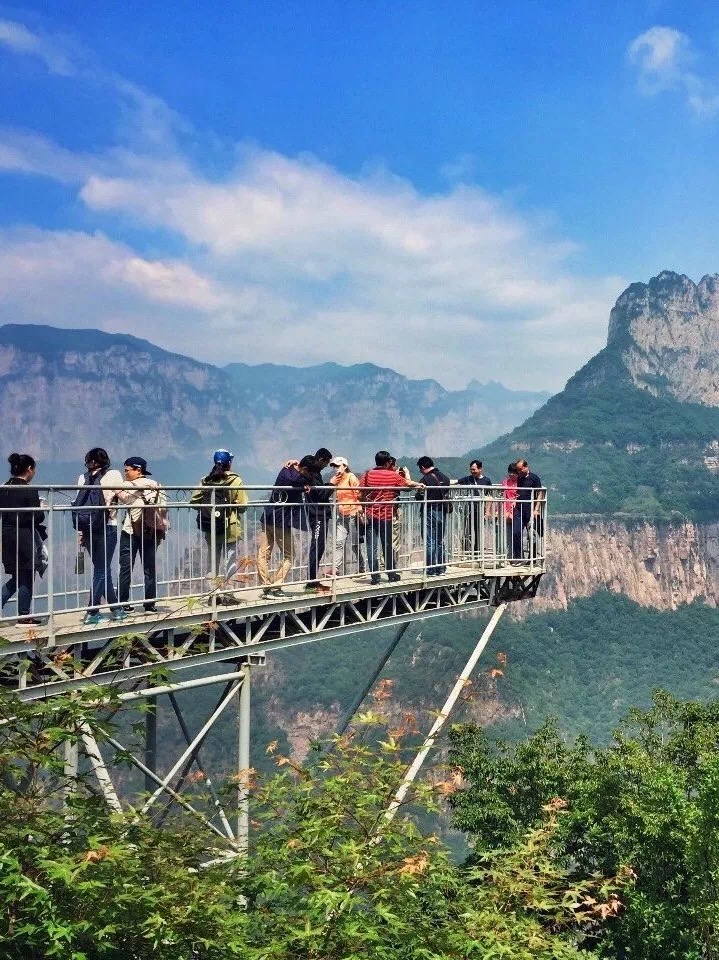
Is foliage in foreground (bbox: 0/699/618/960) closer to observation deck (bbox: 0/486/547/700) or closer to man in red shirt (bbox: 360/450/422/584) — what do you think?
observation deck (bbox: 0/486/547/700)

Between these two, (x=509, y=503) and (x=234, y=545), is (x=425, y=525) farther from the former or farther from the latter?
(x=234, y=545)

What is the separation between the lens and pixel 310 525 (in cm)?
1165

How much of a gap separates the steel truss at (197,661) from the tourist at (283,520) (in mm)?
433

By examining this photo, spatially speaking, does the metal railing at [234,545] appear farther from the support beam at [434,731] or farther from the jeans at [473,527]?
the support beam at [434,731]

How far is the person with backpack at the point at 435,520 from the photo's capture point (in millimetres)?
14039

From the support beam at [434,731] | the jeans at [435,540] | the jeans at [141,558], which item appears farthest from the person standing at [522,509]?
the jeans at [141,558]

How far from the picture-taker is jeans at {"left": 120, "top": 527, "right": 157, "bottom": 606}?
9344mm

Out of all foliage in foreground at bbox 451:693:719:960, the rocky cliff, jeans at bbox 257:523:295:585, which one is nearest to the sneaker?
jeans at bbox 257:523:295:585

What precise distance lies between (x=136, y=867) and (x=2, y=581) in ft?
11.1

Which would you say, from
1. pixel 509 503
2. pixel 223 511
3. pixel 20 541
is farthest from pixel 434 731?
pixel 509 503

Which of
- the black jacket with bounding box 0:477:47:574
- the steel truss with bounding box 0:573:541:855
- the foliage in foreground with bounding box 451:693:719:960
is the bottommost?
the foliage in foreground with bounding box 451:693:719:960

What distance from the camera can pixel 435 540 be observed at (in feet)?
46.3

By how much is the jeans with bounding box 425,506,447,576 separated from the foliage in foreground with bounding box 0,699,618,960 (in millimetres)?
5931

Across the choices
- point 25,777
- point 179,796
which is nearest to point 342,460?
point 179,796
